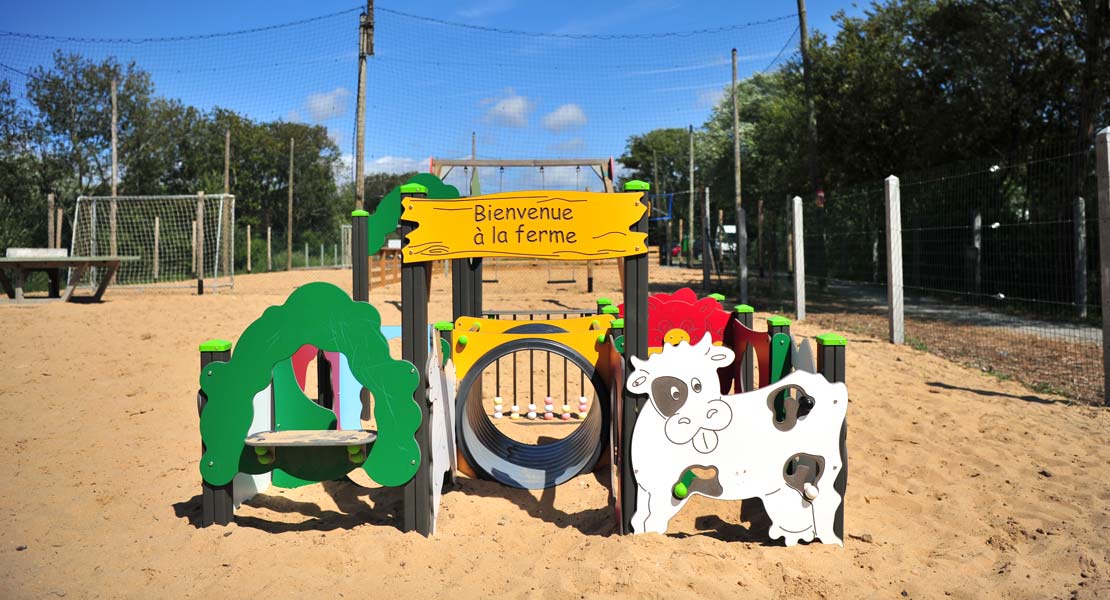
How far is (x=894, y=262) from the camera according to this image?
9031 millimetres

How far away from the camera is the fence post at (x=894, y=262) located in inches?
352

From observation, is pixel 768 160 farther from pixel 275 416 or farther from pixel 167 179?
pixel 275 416

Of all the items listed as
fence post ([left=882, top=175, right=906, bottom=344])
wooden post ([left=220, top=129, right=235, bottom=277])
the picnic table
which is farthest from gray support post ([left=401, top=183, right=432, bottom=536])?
wooden post ([left=220, top=129, right=235, bottom=277])

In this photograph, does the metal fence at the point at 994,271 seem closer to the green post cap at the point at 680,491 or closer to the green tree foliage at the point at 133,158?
the green post cap at the point at 680,491

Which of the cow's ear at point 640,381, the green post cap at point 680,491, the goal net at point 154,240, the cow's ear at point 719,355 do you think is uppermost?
the goal net at point 154,240

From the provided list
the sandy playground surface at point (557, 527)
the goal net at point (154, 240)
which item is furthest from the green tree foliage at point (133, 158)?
the sandy playground surface at point (557, 527)

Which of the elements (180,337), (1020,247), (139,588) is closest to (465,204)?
(139,588)

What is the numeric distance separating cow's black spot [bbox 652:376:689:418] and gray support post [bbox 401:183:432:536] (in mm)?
Result: 1097

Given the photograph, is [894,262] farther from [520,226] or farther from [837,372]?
[520,226]

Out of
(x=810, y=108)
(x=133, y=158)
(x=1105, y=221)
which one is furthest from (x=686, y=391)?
(x=133, y=158)

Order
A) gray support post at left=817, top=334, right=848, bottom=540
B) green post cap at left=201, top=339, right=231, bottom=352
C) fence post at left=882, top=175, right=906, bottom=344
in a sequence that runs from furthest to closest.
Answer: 1. fence post at left=882, top=175, right=906, bottom=344
2. green post cap at left=201, top=339, right=231, bottom=352
3. gray support post at left=817, top=334, right=848, bottom=540

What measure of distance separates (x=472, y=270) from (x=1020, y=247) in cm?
1150

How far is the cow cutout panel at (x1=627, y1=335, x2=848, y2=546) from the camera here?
3.47 metres

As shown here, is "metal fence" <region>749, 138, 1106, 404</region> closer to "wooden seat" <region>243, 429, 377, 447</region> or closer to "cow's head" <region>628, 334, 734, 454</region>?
"cow's head" <region>628, 334, 734, 454</region>
